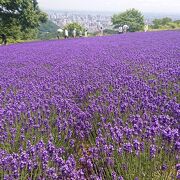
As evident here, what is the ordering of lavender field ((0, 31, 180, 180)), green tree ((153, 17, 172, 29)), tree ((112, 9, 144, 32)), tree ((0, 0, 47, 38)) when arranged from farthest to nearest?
tree ((112, 9, 144, 32)), green tree ((153, 17, 172, 29)), tree ((0, 0, 47, 38)), lavender field ((0, 31, 180, 180))

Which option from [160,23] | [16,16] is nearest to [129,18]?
[160,23]

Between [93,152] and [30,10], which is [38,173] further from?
[30,10]

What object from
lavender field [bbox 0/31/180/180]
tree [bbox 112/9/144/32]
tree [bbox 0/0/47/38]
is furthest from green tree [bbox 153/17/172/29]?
lavender field [bbox 0/31/180/180]

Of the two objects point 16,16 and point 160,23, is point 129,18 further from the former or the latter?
point 16,16

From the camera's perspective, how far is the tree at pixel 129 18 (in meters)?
43.7

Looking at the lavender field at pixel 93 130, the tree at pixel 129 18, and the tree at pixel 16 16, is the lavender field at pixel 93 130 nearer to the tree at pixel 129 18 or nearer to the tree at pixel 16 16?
the tree at pixel 16 16

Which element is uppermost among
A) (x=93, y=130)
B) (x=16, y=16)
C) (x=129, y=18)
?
(x=93, y=130)

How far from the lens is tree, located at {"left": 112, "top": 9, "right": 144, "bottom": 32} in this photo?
43.7 metres

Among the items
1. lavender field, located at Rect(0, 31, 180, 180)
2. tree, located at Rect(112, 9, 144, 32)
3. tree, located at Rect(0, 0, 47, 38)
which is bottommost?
tree, located at Rect(112, 9, 144, 32)

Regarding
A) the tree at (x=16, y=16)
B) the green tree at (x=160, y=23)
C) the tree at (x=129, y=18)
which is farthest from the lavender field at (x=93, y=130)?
the tree at (x=129, y=18)

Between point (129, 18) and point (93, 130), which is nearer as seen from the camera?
point (93, 130)

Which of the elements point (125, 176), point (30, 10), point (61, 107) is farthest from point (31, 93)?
point (30, 10)

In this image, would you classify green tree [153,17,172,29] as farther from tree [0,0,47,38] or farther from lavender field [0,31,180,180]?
lavender field [0,31,180,180]

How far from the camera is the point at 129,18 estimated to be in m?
45.7
